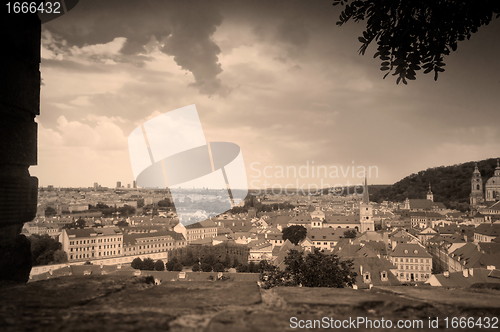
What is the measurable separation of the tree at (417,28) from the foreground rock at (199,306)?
2.22 meters

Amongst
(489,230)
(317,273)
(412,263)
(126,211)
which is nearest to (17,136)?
(317,273)

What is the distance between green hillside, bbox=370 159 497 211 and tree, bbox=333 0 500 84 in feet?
347

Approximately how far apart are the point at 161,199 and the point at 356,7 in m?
109

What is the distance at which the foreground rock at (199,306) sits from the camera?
1271mm

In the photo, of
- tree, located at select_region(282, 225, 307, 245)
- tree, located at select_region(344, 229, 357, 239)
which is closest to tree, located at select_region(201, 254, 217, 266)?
tree, located at select_region(282, 225, 307, 245)

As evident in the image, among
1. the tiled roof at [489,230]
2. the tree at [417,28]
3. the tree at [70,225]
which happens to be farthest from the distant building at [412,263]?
the tree at [70,225]

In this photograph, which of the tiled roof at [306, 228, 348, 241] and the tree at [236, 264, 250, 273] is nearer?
the tree at [236, 264, 250, 273]

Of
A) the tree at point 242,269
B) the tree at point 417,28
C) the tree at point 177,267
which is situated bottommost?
the tree at point 177,267

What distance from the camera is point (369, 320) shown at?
136 cm

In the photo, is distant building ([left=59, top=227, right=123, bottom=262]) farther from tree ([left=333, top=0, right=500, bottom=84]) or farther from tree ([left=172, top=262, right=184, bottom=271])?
tree ([left=333, top=0, right=500, bottom=84])

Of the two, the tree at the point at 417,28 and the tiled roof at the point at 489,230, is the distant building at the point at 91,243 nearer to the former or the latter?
the tree at the point at 417,28

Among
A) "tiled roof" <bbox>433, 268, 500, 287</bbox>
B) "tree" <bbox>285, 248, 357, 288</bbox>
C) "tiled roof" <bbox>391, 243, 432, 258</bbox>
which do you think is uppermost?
"tree" <bbox>285, 248, 357, 288</bbox>

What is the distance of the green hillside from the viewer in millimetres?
102769

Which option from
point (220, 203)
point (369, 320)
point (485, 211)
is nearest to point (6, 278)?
point (369, 320)
